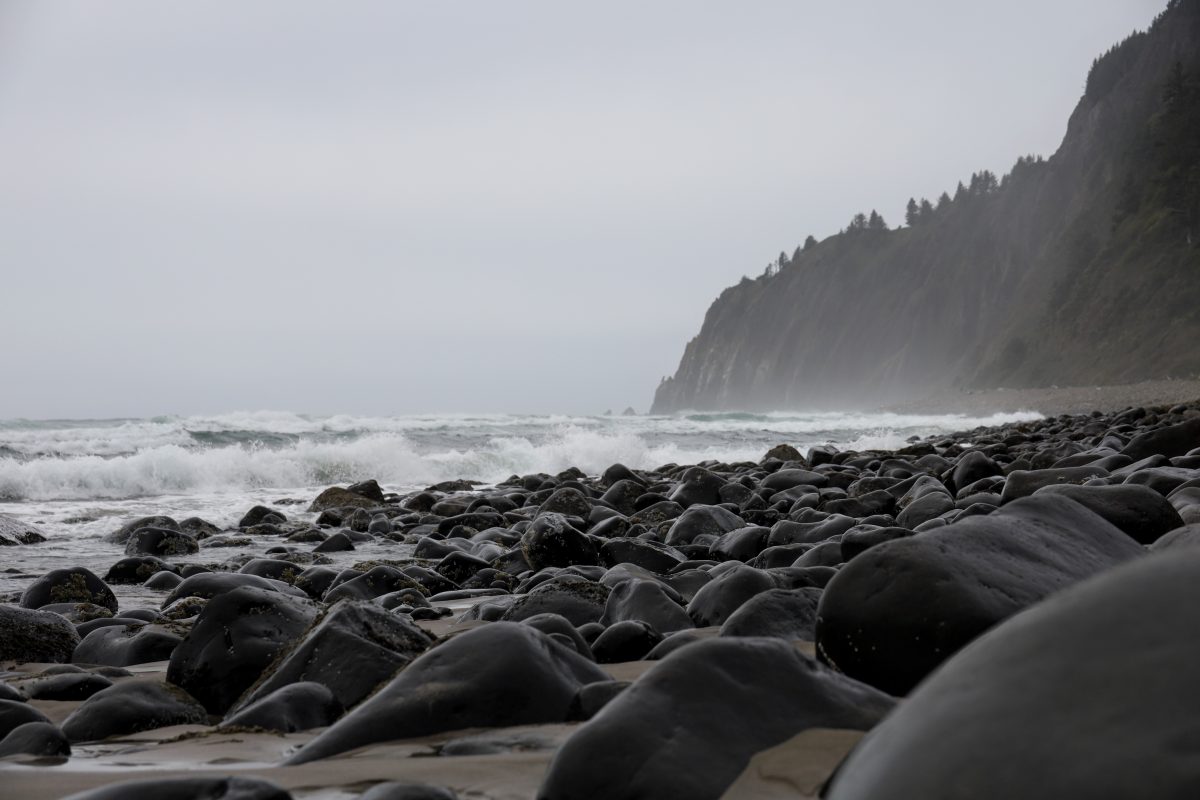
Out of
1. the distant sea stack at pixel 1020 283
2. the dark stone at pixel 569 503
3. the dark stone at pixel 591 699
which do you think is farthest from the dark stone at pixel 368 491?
the distant sea stack at pixel 1020 283

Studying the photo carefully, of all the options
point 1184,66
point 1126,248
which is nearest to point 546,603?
point 1126,248

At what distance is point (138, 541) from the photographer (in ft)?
22.9

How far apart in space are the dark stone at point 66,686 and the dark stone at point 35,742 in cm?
65

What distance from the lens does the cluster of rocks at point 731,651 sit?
86 centimetres

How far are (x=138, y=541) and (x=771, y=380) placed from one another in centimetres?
7368

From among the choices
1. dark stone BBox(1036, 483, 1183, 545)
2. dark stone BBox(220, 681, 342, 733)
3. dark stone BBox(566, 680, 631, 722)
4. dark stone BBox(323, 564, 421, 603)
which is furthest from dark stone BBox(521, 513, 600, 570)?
dark stone BBox(566, 680, 631, 722)

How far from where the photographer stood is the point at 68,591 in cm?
455

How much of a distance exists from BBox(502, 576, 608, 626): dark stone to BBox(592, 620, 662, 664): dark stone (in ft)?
1.68

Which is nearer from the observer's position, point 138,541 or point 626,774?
point 626,774

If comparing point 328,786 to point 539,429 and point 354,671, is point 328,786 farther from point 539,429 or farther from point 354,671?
point 539,429

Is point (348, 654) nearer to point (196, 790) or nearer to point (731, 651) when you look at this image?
point (196, 790)

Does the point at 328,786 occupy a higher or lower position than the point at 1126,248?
lower

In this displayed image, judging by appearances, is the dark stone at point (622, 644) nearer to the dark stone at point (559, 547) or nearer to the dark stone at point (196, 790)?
the dark stone at point (196, 790)

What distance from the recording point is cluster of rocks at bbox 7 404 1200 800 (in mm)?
863
